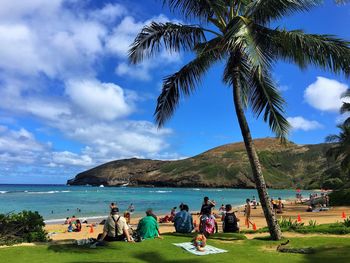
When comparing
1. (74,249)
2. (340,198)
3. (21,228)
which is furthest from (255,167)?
(340,198)

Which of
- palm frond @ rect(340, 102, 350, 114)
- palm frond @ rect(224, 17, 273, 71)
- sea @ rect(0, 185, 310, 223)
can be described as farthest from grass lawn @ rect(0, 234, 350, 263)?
palm frond @ rect(340, 102, 350, 114)

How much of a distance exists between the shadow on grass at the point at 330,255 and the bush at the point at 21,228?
853 cm

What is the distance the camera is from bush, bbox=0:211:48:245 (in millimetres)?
13320

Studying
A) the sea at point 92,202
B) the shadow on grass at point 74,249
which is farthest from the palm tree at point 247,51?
the sea at point 92,202

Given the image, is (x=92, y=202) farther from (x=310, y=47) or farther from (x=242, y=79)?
(x=310, y=47)

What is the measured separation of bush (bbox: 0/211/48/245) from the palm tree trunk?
285 inches

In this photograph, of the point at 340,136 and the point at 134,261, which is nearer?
the point at 134,261

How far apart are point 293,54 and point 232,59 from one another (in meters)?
1.88

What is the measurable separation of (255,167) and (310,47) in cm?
378

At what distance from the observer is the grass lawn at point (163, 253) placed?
975cm

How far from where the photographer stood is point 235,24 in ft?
36.2

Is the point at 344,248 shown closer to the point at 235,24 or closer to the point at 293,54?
the point at 293,54

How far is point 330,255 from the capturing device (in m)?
10.2

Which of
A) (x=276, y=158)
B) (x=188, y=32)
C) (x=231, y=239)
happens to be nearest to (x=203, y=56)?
(x=188, y=32)
